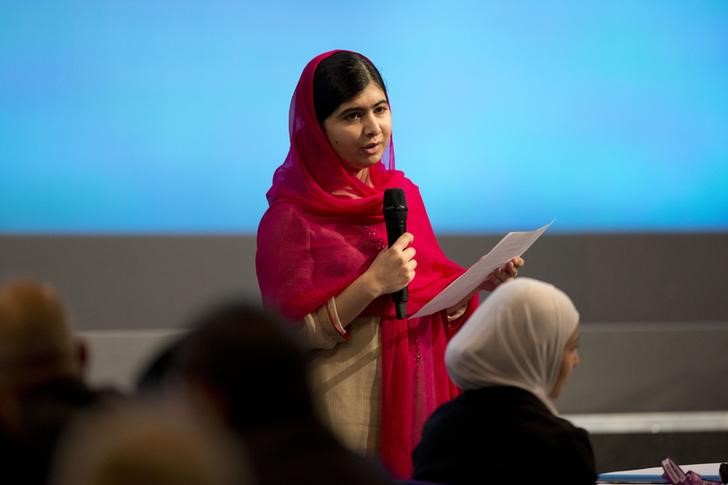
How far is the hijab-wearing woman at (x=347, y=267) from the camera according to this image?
2.54 metres

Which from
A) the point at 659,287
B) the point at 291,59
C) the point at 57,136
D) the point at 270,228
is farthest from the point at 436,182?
the point at 270,228

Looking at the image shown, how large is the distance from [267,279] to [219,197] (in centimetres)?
170

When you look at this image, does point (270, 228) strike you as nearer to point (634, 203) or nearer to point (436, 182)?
point (436, 182)

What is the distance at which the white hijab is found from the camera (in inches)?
79.7

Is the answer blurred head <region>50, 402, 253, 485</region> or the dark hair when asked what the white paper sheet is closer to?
the dark hair

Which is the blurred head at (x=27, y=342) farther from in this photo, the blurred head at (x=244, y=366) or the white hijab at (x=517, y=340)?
the white hijab at (x=517, y=340)

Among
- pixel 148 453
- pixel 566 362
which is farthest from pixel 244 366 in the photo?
pixel 566 362

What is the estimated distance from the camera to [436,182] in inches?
174

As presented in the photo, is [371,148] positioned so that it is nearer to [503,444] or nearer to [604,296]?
[503,444]

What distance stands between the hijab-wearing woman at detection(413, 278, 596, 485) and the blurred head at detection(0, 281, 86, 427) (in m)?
0.72

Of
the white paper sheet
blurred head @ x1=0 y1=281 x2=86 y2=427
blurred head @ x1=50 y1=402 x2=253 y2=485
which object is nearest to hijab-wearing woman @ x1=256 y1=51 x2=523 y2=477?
the white paper sheet

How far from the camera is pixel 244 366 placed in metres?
1.28

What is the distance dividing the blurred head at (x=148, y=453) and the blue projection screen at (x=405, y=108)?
339 centimetres

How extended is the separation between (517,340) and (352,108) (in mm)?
772
